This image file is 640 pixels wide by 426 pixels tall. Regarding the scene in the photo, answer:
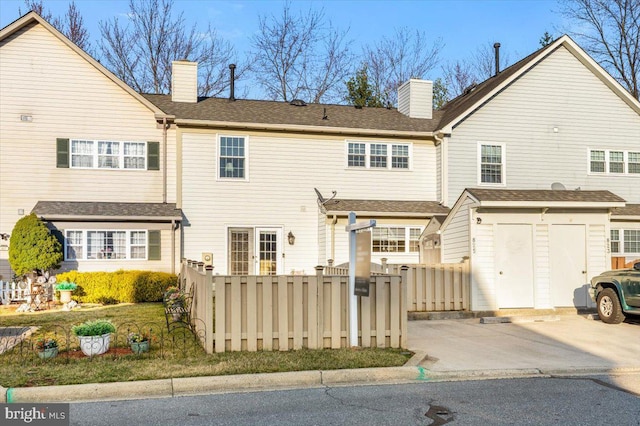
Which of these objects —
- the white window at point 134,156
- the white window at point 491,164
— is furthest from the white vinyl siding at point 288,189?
the white window at point 491,164

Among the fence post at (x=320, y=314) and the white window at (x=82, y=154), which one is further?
the white window at (x=82, y=154)

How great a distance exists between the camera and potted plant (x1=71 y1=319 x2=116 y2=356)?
29.7ft

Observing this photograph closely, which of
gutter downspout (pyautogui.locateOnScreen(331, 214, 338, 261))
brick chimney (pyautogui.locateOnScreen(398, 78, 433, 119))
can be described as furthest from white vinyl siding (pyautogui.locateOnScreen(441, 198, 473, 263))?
brick chimney (pyautogui.locateOnScreen(398, 78, 433, 119))

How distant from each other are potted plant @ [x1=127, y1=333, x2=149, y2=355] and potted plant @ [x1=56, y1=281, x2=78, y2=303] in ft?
28.2

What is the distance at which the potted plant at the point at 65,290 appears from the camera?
17.2m

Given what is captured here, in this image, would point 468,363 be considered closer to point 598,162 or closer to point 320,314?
point 320,314

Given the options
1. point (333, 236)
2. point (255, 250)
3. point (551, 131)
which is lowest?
point (255, 250)

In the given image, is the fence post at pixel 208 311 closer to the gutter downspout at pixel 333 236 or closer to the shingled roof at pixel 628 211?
the gutter downspout at pixel 333 236

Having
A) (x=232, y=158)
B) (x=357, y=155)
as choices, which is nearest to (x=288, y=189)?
(x=232, y=158)

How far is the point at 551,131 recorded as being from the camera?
2278 cm

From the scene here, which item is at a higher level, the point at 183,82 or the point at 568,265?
the point at 183,82

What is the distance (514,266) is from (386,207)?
21.3ft

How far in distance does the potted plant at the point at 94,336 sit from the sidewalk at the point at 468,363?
1756 mm

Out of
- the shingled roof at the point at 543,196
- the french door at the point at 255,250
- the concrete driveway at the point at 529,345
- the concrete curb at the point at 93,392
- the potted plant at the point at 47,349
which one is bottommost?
the concrete driveway at the point at 529,345
